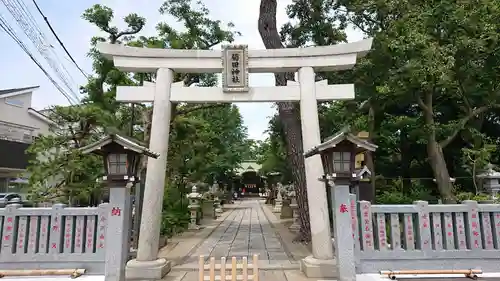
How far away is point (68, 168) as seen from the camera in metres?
9.41

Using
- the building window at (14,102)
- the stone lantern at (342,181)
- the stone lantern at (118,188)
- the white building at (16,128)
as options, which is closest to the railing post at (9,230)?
the stone lantern at (118,188)

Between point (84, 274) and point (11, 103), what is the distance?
2095 centimetres

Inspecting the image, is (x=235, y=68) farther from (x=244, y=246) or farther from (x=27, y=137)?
(x=27, y=137)

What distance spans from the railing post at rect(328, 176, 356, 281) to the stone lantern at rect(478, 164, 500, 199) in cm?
930

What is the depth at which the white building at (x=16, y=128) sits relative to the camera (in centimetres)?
1864

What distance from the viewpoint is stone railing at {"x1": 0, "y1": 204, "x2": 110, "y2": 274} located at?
552 centimetres

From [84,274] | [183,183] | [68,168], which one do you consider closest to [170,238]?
[68,168]

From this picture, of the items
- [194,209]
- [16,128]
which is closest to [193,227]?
[194,209]

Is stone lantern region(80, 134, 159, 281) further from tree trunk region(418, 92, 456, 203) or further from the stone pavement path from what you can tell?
tree trunk region(418, 92, 456, 203)

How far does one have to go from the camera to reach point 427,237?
5.66 meters

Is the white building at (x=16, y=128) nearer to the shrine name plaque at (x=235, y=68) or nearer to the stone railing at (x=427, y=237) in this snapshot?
the shrine name plaque at (x=235, y=68)

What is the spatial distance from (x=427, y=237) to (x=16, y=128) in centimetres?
2457

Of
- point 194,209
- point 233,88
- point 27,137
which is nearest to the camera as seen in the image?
point 233,88

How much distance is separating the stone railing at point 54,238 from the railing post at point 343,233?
381 cm
